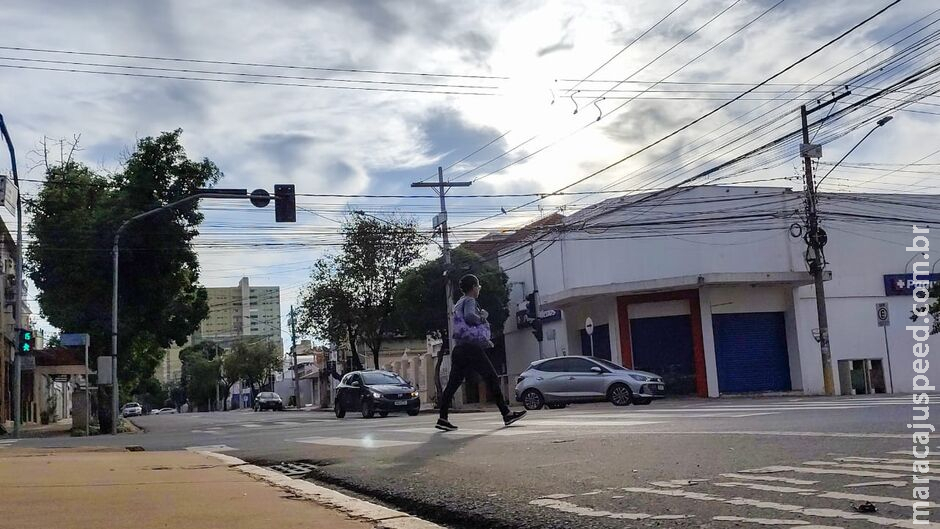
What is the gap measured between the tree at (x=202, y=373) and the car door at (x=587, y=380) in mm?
80621

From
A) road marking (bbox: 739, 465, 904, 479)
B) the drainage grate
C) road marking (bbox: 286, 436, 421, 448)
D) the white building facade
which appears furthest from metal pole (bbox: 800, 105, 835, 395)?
road marking (bbox: 739, 465, 904, 479)

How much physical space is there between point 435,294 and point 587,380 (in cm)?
1721

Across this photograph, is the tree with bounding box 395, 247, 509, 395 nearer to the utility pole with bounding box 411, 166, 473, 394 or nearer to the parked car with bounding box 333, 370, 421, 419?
the utility pole with bounding box 411, 166, 473, 394

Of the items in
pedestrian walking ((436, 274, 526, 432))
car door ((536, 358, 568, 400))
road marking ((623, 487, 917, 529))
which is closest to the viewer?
road marking ((623, 487, 917, 529))

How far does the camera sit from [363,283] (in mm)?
44719

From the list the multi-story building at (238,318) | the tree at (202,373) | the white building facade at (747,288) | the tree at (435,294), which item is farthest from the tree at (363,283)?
the multi-story building at (238,318)

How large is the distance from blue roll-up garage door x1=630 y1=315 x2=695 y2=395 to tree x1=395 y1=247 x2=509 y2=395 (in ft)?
26.3

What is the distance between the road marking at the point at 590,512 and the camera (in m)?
4.10

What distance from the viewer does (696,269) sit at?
31.4m

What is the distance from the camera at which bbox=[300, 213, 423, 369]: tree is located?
43.7 metres

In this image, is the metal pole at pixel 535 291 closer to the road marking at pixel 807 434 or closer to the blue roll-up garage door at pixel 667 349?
the blue roll-up garage door at pixel 667 349

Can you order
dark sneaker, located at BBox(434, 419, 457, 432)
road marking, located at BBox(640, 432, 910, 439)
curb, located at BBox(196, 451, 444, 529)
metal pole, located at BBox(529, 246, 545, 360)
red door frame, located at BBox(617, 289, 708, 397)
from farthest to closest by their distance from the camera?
metal pole, located at BBox(529, 246, 545, 360) → red door frame, located at BBox(617, 289, 708, 397) → dark sneaker, located at BBox(434, 419, 457, 432) → road marking, located at BBox(640, 432, 910, 439) → curb, located at BBox(196, 451, 444, 529)

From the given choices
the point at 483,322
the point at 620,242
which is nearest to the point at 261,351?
the point at 620,242

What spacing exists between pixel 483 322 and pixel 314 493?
4464 mm
